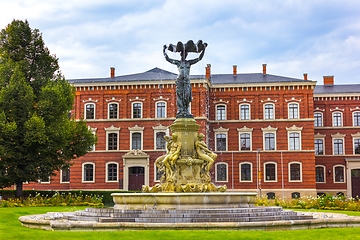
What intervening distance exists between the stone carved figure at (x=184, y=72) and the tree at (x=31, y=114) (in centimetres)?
1245

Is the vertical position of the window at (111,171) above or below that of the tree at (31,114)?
below

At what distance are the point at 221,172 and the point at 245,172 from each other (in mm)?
2353

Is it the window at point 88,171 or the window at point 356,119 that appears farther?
the window at point 356,119

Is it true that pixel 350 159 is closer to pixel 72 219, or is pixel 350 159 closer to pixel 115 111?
pixel 115 111

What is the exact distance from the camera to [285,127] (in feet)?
171

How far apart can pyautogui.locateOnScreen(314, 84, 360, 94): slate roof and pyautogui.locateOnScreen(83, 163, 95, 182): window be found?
25901mm

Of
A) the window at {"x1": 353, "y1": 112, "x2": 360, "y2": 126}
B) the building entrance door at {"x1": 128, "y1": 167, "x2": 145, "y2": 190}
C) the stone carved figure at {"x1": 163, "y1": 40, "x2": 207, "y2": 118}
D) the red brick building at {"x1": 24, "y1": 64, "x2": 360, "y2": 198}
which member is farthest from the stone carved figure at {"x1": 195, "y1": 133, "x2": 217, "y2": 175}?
the window at {"x1": 353, "y1": 112, "x2": 360, "y2": 126}

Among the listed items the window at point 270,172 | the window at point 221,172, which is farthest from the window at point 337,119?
the window at point 221,172

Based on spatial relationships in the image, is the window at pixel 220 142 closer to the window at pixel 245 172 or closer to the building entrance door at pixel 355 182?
the window at pixel 245 172

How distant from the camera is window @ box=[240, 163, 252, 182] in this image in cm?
5159

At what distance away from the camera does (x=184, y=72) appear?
21688 mm

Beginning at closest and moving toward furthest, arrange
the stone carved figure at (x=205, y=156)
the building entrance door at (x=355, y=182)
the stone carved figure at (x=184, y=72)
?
the stone carved figure at (x=205, y=156), the stone carved figure at (x=184, y=72), the building entrance door at (x=355, y=182)

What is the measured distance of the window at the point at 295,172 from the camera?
2018 inches

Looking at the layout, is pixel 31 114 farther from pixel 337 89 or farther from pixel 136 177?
pixel 337 89
